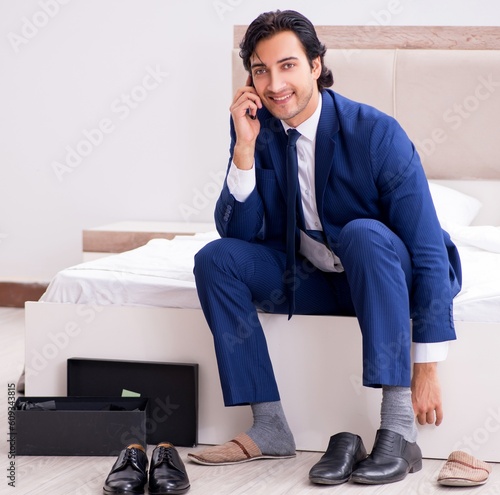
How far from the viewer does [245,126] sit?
203 cm

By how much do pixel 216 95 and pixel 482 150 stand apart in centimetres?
118

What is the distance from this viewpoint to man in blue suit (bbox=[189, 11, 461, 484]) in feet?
6.04

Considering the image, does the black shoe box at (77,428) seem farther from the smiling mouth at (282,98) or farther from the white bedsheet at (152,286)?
the smiling mouth at (282,98)

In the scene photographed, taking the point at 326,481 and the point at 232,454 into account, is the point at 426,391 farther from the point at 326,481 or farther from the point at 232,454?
the point at 232,454

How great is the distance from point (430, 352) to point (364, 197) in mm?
382

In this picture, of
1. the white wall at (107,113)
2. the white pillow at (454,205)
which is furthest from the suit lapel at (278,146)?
the white wall at (107,113)

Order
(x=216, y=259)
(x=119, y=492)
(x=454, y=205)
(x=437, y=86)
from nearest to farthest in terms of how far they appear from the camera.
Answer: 1. (x=119, y=492)
2. (x=216, y=259)
3. (x=454, y=205)
4. (x=437, y=86)

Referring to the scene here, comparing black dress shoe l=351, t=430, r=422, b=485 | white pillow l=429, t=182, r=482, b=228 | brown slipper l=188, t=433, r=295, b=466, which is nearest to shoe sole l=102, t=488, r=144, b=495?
brown slipper l=188, t=433, r=295, b=466

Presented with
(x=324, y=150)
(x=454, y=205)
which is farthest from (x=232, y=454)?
(x=454, y=205)

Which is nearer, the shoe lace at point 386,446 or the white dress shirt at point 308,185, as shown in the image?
the shoe lace at point 386,446

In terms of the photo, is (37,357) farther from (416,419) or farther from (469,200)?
Result: (469,200)

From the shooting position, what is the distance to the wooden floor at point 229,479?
1805 millimetres

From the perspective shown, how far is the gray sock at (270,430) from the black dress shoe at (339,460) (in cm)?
13

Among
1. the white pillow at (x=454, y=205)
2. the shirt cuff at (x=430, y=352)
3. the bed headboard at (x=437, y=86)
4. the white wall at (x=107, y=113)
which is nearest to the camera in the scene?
the shirt cuff at (x=430, y=352)
